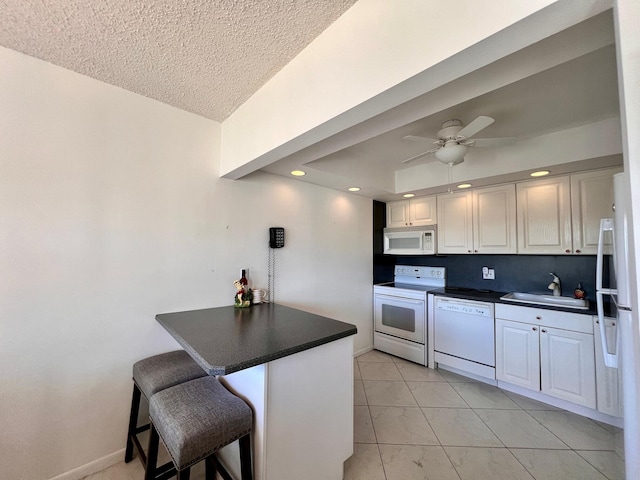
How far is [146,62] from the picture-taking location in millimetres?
1423

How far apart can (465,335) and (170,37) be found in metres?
3.33

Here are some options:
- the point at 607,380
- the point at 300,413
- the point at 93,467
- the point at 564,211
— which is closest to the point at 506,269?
the point at 564,211

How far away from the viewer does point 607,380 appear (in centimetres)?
191

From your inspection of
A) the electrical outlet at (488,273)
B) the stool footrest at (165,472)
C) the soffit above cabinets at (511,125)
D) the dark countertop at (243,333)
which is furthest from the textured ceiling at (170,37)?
the electrical outlet at (488,273)

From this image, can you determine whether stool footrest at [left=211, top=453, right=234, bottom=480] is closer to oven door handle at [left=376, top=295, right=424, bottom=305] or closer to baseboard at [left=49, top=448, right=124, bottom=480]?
baseboard at [left=49, top=448, right=124, bottom=480]

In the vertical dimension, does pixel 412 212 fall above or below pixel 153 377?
above

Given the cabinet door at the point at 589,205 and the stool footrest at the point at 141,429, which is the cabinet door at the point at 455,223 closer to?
the cabinet door at the point at 589,205

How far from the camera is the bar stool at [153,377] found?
1.41 m

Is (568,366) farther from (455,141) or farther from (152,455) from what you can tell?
(152,455)

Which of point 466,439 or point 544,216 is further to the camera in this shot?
point 544,216

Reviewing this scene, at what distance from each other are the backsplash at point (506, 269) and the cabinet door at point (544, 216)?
30 centimetres

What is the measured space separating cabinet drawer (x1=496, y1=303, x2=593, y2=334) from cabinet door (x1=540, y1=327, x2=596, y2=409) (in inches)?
1.9

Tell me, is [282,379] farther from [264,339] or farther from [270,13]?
[270,13]

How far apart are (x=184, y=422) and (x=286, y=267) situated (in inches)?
62.3
